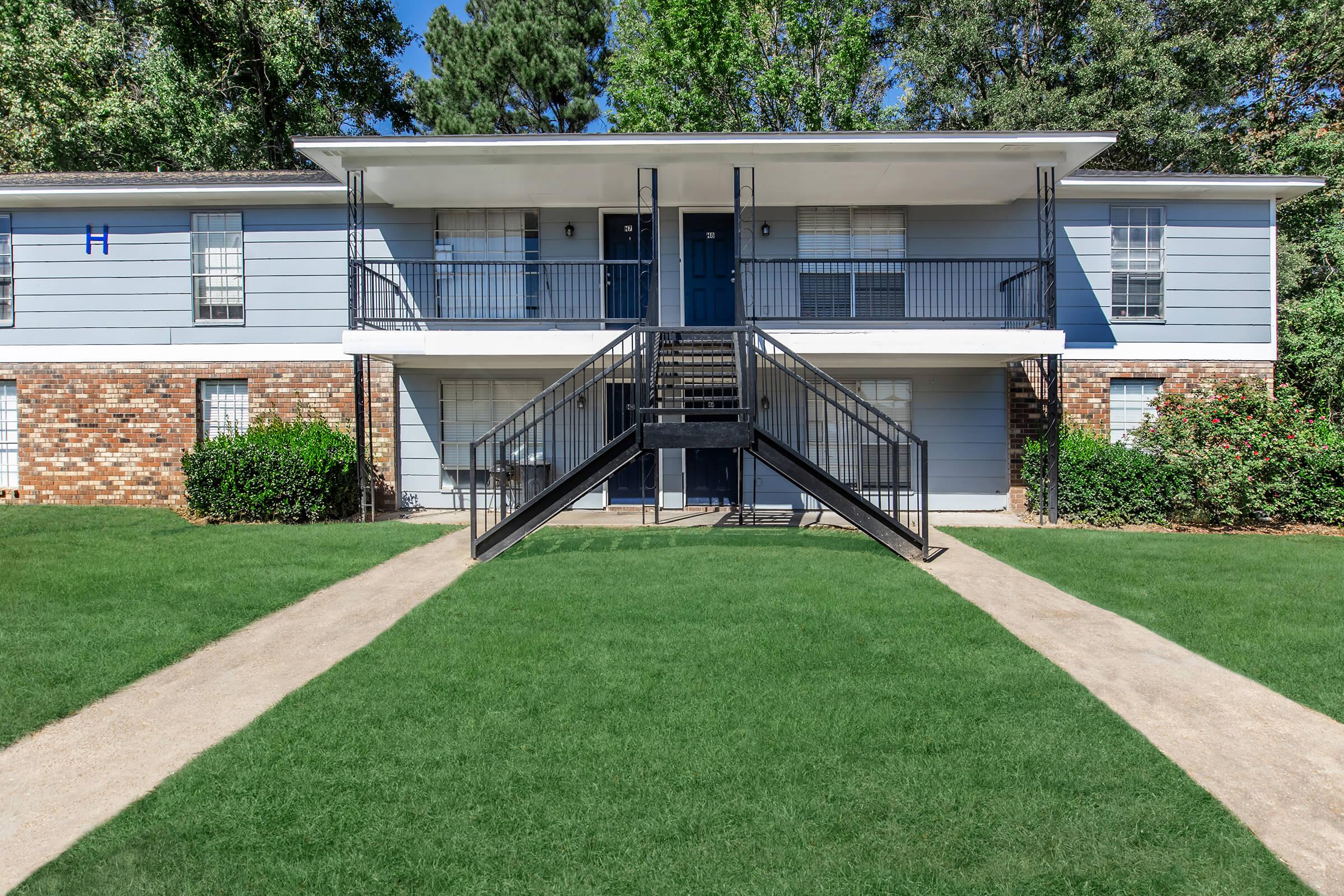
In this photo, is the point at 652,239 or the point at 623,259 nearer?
the point at 652,239

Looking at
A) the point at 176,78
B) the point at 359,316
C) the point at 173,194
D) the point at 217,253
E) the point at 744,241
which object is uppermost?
the point at 176,78

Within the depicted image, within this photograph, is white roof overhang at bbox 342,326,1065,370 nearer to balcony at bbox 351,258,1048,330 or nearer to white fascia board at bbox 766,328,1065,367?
white fascia board at bbox 766,328,1065,367

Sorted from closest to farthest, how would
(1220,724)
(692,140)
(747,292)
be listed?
(1220,724) → (692,140) → (747,292)

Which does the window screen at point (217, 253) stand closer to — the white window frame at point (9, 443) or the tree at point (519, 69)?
the white window frame at point (9, 443)

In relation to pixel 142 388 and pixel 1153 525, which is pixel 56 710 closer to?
pixel 142 388

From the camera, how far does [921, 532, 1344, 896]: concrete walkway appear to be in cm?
346

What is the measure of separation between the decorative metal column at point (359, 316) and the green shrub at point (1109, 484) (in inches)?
400

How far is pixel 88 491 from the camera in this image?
13469 millimetres

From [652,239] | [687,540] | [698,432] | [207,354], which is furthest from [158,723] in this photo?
[207,354]

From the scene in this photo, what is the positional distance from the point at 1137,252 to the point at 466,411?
11.1m

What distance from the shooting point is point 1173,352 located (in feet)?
44.0

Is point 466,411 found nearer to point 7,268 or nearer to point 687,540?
point 687,540

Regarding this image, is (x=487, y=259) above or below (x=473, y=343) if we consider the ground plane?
above

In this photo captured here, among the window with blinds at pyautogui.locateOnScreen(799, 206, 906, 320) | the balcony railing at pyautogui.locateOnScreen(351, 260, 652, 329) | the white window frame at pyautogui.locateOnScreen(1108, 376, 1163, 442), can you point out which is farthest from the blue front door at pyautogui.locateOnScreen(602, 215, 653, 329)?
the white window frame at pyautogui.locateOnScreen(1108, 376, 1163, 442)
